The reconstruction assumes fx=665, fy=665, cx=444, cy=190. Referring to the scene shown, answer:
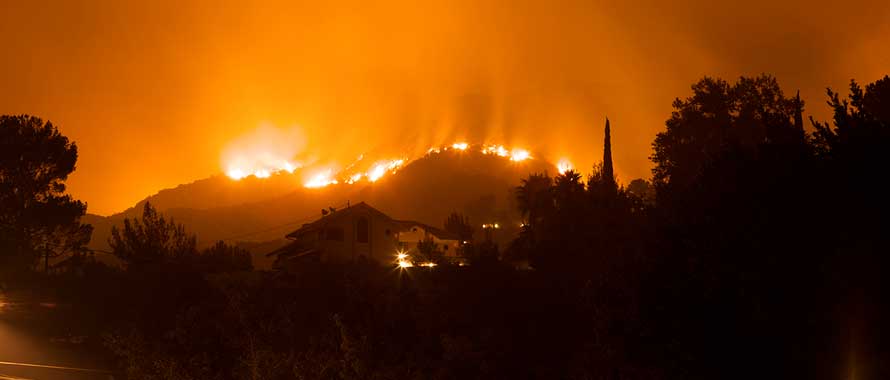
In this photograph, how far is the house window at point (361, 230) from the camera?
192 feet

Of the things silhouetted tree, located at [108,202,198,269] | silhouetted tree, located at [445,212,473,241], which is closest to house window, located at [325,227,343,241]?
silhouetted tree, located at [108,202,198,269]

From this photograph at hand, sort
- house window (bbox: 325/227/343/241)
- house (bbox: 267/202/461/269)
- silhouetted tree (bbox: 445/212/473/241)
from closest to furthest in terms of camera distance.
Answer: house (bbox: 267/202/461/269), house window (bbox: 325/227/343/241), silhouetted tree (bbox: 445/212/473/241)

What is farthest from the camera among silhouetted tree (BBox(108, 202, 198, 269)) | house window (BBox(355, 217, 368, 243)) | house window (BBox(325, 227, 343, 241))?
house window (BBox(355, 217, 368, 243))

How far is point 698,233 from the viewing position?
57.7ft

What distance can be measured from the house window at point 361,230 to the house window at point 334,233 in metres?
1.40

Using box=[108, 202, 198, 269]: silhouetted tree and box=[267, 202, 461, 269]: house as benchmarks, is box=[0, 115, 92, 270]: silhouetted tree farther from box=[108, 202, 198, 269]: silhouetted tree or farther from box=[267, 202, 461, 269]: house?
box=[267, 202, 461, 269]: house

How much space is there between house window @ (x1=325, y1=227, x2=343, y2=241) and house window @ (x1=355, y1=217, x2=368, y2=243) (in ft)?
4.60

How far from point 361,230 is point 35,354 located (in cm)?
2577

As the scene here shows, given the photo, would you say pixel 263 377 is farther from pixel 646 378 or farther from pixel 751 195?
pixel 751 195

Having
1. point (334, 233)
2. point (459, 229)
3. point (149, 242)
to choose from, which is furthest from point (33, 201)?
point (459, 229)

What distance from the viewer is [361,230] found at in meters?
58.8

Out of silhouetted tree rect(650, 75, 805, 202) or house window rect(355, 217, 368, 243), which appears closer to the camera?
silhouetted tree rect(650, 75, 805, 202)

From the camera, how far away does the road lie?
4203 cm

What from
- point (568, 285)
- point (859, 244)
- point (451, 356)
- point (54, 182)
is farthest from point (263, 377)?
point (54, 182)
